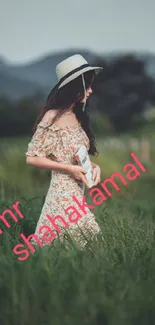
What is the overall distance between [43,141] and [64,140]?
10cm

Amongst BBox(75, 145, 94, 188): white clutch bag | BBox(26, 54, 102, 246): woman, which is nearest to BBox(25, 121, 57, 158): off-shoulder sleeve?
BBox(26, 54, 102, 246): woman

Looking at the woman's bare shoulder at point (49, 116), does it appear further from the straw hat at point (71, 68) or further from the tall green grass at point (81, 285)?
the tall green grass at point (81, 285)

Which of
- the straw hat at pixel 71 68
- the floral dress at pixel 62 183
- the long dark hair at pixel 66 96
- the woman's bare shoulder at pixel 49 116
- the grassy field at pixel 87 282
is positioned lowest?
the grassy field at pixel 87 282

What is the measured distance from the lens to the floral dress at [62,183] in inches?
133

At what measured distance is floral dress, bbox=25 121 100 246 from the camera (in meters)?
3.37

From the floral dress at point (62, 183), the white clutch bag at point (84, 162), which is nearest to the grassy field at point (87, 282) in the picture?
the floral dress at point (62, 183)

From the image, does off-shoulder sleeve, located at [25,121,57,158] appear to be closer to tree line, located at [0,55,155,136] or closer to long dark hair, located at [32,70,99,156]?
long dark hair, located at [32,70,99,156]

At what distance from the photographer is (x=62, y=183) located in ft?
11.2

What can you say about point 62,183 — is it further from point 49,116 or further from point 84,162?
point 49,116

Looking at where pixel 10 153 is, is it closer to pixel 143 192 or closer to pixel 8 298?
pixel 143 192

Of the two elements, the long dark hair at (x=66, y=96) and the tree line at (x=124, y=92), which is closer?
the long dark hair at (x=66, y=96)

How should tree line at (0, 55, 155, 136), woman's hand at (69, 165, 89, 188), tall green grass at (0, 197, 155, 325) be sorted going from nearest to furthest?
tall green grass at (0, 197, 155, 325) → woman's hand at (69, 165, 89, 188) → tree line at (0, 55, 155, 136)

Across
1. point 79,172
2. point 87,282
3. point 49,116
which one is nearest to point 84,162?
point 79,172

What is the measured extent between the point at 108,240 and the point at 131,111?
16.7m
